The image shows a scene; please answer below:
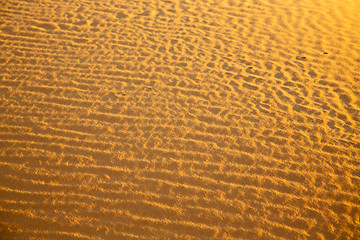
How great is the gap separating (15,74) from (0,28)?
156 centimetres

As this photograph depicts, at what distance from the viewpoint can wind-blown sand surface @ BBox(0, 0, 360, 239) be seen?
272 cm

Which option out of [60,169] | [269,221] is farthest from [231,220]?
[60,169]

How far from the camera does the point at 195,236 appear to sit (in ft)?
8.48

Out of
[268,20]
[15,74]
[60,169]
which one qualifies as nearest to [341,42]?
[268,20]

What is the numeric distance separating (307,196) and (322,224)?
0.28 meters

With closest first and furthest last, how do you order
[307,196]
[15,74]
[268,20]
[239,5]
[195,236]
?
[195,236] < [307,196] < [15,74] < [268,20] < [239,5]

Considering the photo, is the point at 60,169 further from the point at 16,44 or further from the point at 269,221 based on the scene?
the point at 16,44

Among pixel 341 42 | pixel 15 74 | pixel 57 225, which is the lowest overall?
pixel 57 225

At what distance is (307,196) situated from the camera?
9.49 ft

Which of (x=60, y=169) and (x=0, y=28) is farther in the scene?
(x=0, y=28)

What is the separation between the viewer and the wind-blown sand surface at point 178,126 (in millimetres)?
2723

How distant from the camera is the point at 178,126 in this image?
353 cm

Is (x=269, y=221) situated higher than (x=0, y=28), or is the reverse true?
(x=0, y=28)

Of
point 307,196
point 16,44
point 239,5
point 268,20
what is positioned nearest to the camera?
point 307,196
